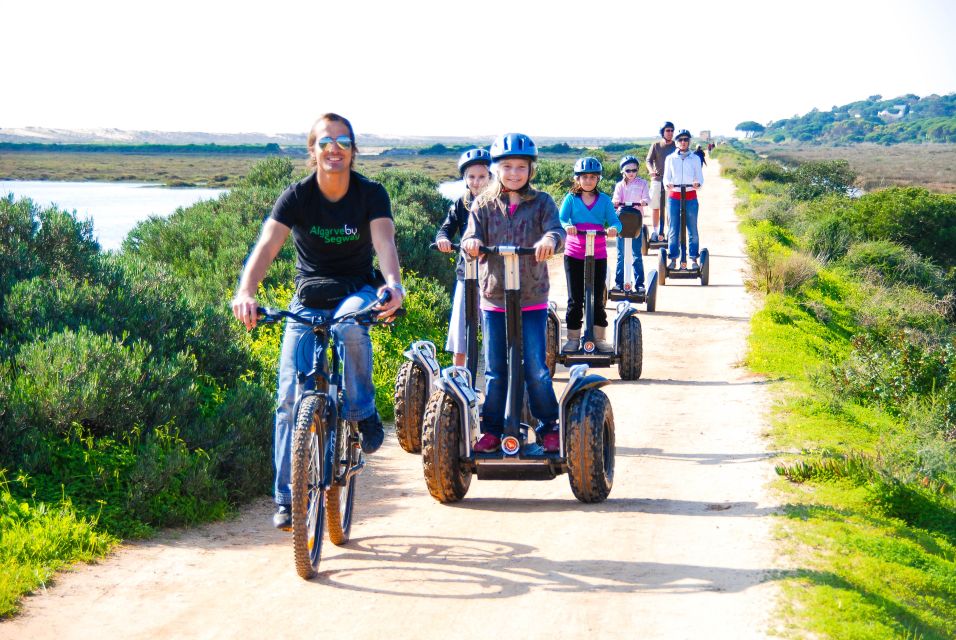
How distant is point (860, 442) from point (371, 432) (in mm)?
4702

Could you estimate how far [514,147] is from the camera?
22.0 ft

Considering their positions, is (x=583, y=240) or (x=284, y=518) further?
(x=583, y=240)

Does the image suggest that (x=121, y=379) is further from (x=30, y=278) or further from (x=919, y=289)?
(x=919, y=289)

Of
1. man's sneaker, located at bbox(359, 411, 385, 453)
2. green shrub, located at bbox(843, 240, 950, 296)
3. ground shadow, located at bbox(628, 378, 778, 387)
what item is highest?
man's sneaker, located at bbox(359, 411, 385, 453)

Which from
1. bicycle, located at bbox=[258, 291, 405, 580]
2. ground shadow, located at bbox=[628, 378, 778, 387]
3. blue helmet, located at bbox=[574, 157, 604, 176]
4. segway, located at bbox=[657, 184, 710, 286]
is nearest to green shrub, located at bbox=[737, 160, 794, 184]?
segway, located at bbox=[657, 184, 710, 286]

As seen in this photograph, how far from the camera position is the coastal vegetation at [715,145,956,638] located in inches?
221

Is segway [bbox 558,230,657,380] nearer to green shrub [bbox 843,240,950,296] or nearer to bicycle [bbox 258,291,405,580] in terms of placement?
bicycle [bbox 258,291,405,580]

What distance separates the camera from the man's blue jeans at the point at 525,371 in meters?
6.81

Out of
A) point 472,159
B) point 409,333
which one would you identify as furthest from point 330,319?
point 409,333

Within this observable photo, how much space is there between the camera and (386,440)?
937 cm

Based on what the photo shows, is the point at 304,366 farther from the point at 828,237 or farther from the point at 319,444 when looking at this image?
the point at 828,237

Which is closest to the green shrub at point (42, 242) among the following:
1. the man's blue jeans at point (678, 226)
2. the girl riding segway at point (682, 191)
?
the girl riding segway at point (682, 191)

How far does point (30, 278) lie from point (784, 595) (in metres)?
6.41

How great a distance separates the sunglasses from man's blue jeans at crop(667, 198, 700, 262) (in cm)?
1193
